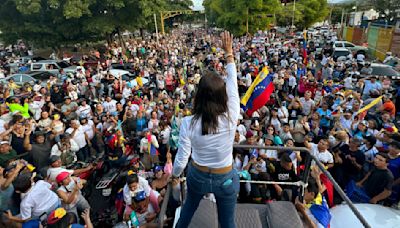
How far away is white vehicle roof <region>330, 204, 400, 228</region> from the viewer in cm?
402

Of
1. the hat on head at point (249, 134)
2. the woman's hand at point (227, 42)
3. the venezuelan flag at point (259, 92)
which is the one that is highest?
the woman's hand at point (227, 42)

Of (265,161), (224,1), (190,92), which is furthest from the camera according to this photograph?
(224,1)

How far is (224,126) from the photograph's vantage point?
210 centimetres

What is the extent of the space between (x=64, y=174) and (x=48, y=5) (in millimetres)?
24109

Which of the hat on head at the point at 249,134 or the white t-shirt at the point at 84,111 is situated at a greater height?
the white t-shirt at the point at 84,111

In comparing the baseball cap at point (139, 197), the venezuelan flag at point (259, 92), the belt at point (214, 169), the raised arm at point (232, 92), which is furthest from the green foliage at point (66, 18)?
the belt at point (214, 169)

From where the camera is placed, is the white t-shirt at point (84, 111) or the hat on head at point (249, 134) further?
the white t-shirt at point (84, 111)

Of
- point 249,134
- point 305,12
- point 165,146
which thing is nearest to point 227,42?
point 249,134

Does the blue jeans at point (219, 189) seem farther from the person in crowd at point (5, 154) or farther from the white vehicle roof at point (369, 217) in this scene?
the person in crowd at point (5, 154)

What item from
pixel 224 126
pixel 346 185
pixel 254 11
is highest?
pixel 254 11

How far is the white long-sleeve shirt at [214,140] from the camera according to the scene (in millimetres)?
2094

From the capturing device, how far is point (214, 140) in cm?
210

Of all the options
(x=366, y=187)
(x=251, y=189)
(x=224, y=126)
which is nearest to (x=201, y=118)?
(x=224, y=126)

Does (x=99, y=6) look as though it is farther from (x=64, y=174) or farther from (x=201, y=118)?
(x=201, y=118)
